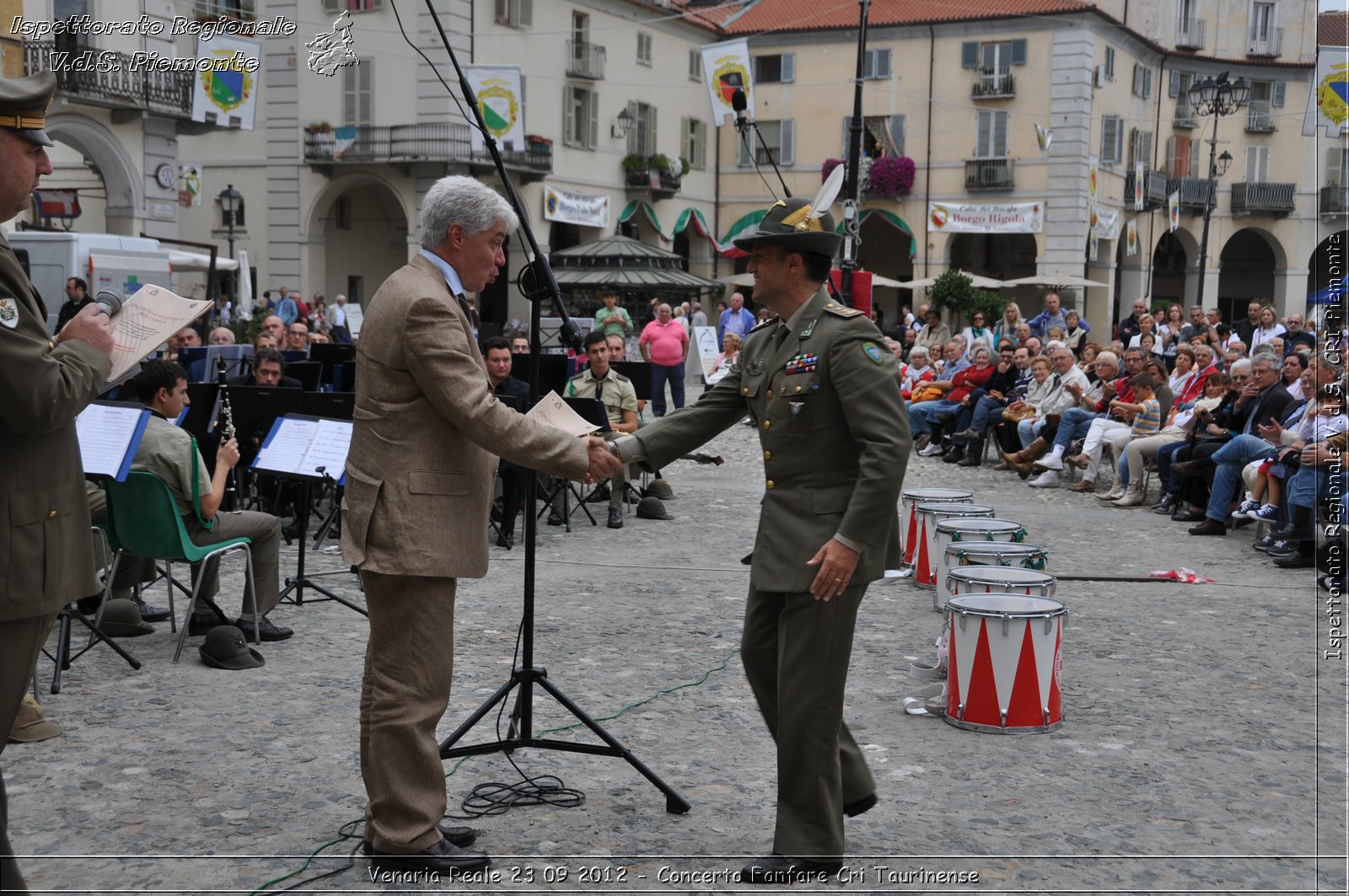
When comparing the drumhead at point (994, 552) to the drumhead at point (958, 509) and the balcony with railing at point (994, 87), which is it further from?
the balcony with railing at point (994, 87)

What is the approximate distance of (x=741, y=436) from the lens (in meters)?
18.5

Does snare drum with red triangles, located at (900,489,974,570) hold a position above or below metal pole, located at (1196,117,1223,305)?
below

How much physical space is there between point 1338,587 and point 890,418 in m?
6.00

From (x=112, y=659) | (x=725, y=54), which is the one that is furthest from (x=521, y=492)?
(x=725, y=54)

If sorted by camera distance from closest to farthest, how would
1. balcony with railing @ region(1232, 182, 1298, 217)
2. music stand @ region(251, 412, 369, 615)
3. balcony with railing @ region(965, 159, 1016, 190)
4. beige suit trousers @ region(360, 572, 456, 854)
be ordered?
beige suit trousers @ region(360, 572, 456, 854) → music stand @ region(251, 412, 369, 615) → balcony with railing @ region(965, 159, 1016, 190) → balcony with railing @ region(1232, 182, 1298, 217)

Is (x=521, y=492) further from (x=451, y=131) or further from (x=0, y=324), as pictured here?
(x=451, y=131)

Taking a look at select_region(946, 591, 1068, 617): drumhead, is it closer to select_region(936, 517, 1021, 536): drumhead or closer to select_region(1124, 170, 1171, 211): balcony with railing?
select_region(936, 517, 1021, 536): drumhead

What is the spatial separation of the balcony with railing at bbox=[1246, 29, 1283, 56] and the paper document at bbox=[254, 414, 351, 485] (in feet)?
159

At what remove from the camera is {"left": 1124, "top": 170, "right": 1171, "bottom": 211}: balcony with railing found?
42812 mm

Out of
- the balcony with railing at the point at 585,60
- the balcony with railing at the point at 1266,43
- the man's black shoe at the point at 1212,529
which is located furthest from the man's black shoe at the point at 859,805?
the balcony with railing at the point at 1266,43

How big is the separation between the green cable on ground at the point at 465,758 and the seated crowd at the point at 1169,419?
3.23 m

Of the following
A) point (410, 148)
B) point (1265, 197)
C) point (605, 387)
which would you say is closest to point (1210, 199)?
point (1265, 197)

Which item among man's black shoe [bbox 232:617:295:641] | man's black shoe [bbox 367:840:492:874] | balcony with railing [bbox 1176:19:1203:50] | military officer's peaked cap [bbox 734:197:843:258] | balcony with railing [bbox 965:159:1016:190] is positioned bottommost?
man's black shoe [bbox 232:617:295:641]

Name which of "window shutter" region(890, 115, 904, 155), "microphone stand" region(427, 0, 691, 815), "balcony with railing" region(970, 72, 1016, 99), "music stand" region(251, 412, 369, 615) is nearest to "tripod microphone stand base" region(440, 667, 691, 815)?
"microphone stand" region(427, 0, 691, 815)
